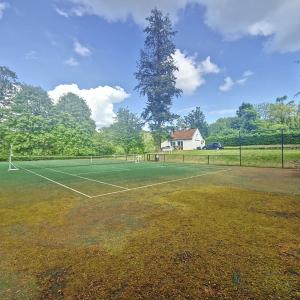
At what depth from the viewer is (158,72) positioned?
36.4 m

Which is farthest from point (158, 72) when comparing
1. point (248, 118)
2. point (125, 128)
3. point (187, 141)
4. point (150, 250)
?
point (150, 250)

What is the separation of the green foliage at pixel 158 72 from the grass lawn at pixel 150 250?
32487 millimetres

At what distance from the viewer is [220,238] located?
137 inches

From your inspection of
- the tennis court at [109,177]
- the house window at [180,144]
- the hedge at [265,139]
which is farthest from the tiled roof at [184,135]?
the tennis court at [109,177]

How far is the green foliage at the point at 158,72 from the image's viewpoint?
35875 millimetres

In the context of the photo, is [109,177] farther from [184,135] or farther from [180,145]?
[184,135]

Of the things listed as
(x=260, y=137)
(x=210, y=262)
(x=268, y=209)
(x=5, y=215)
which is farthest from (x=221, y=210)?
(x=260, y=137)

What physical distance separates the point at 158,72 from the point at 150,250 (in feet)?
121

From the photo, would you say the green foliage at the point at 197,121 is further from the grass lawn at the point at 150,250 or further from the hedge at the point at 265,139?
the grass lawn at the point at 150,250

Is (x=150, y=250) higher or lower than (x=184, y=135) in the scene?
lower

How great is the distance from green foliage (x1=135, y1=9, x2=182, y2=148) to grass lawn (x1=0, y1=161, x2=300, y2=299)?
32487 mm

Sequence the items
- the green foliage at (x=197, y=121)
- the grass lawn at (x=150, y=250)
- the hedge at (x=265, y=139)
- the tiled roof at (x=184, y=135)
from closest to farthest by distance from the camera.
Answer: the grass lawn at (x=150, y=250) → the hedge at (x=265, y=139) → the tiled roof at (x=184, y=135) → the green foliage at (x=197, y=121)

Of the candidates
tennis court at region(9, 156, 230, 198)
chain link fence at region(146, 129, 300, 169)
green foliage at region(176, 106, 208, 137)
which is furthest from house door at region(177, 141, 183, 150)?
tennis court at region(9, 156, 230, 198)

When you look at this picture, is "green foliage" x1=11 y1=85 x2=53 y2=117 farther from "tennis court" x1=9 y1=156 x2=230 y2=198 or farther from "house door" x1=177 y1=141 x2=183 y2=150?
"tennis court" x1=9 y1=156 x2=230 y2=198
